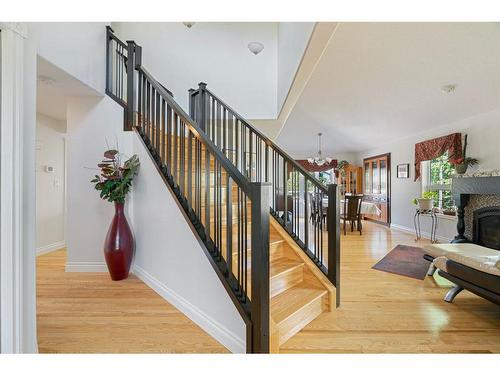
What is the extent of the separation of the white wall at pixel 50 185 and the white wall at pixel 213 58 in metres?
2.14

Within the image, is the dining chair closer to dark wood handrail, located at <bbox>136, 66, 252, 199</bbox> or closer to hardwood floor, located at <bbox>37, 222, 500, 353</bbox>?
hardwood floor, located at <bbox>37, 222, 500, 353</bbox>

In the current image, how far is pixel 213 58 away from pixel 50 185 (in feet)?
12.5

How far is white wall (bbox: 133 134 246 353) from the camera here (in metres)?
1.74

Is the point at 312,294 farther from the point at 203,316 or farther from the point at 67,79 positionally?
the point at 67,79

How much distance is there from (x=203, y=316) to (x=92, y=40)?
332 centimetres

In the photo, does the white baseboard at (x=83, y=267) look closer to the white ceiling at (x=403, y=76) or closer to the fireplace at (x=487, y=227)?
the white ceiling at (x=403, y=76)

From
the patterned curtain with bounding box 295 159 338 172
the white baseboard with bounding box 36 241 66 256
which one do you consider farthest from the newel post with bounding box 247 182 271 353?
the patterned curtain with bounding box 295 159 338 172

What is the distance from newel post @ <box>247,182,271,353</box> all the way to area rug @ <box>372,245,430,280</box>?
101 inches

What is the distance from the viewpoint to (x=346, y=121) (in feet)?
20.4

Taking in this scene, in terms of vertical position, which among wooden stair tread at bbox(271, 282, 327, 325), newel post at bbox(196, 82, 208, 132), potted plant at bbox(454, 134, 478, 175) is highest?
newel post at bbox(196, 82, 208, 132)

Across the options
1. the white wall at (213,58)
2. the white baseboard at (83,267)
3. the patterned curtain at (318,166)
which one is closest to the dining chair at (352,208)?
the white wall at (213,58)

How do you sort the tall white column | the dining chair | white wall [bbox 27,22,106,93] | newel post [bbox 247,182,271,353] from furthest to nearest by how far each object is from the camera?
the dining chair
white wall [bbox 27,22,106,93]
newel post [bbox 247,182,271,353]
the tall white column
